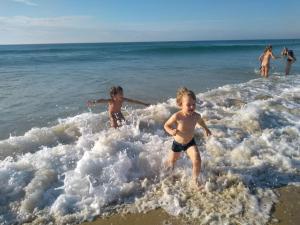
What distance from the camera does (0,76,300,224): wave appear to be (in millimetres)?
4562

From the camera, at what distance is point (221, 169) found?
5410 millimetres

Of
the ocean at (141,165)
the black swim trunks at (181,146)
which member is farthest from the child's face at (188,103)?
the ocean at (141,165)

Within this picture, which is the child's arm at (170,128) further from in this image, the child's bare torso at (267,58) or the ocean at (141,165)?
the child's bare torso at (267,58)

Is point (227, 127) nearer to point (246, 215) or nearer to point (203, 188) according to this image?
point (203, 188)

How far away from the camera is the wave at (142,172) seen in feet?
15.0

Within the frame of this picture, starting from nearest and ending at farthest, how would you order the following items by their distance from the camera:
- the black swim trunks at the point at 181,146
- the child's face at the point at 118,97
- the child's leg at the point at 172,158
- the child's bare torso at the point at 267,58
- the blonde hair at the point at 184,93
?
the blonde hair at the point at 184,93 → the black swim trunks at the point at 181,146 → the child's leg at the point at 172,158 → the child's face at the point at 118,97 → the child's bare torso at the point at 267,58

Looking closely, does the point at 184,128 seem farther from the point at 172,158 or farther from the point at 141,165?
the point at 141,165

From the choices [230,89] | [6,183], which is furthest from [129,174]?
[230,89]

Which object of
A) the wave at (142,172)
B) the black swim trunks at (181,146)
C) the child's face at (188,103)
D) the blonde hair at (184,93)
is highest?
the blonde hair at (184,93)

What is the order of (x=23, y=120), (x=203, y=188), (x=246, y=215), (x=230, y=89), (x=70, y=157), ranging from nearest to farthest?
(x=246, y=215) → (x=203, y=188) → (x=70, y=157) → (x=23, y=120) → (x=230, y=89)

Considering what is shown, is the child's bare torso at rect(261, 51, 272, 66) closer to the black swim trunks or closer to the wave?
the wave

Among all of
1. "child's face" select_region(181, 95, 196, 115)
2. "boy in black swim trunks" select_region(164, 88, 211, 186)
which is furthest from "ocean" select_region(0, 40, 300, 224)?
"child's face" select_region(181, 95, 196, 115)

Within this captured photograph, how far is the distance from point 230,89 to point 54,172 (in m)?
8.48

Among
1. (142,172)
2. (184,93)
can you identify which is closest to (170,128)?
(184,93)
